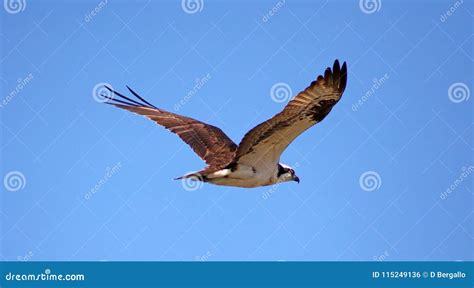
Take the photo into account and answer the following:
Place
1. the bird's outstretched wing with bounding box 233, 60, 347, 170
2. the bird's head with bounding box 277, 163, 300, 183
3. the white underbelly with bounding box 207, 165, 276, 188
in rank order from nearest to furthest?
the bird's outstretched wing with bounding box 233, 60, 347, 170 → the white underbelly with bounding box 207, 165, 276, 188 → the bird's head with bounding box 277, 163, 300, 183

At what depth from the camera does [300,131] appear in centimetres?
1180

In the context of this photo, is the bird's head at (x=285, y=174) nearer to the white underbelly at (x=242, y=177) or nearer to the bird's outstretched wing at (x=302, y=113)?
A: the white underbelly at (x=242, y=177)

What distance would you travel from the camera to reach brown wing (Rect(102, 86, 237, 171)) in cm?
1414

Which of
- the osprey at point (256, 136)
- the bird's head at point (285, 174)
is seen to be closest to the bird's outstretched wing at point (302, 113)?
the osprey at point (256, 136)

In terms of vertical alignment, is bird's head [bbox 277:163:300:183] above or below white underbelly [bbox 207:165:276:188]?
above

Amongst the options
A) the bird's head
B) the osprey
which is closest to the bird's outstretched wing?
the osprey

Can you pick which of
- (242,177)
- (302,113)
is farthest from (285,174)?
(302,113)

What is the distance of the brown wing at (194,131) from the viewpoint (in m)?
14.1

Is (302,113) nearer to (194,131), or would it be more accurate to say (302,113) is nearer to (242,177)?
(242,177)

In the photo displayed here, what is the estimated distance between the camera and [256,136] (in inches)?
471

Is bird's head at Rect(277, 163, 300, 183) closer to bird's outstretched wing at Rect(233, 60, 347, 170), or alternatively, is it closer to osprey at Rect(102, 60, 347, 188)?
osprey at Rect(102, 60, 347, 188)

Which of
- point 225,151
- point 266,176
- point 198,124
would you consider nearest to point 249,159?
point 266,176

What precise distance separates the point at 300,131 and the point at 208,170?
5.20ft
